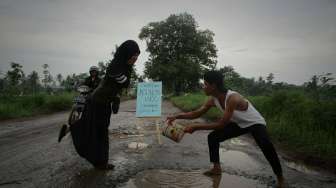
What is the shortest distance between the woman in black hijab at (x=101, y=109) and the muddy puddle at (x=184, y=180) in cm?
75

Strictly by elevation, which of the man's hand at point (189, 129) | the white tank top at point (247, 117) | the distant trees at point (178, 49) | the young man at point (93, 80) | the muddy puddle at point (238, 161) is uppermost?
the distant trees at point (178, 49)

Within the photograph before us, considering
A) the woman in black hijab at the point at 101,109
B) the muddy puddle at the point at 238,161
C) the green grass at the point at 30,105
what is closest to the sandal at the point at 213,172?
the muddy puddle at the point at 238,161

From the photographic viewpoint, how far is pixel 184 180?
3.94m

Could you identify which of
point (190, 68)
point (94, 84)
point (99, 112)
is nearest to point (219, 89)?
point (99, 112)

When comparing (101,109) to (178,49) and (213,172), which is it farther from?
(178,49)

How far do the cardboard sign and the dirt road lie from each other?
961 millimetres

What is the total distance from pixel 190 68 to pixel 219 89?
3987 cm

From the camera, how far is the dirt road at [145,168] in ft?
12.6

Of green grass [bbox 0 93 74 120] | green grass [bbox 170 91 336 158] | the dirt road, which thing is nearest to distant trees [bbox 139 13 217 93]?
green grass [bbox 0 93 74 120]

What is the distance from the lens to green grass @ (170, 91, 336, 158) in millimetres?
6238

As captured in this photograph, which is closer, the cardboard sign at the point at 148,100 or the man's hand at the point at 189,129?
the man's hand at the point at 189,129

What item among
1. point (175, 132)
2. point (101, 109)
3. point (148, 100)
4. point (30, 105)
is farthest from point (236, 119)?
point (30, 105)

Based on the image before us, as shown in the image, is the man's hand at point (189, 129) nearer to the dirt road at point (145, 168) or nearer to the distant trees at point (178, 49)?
the dirt road at point (145, 168)

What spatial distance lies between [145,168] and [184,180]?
837 mm
